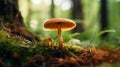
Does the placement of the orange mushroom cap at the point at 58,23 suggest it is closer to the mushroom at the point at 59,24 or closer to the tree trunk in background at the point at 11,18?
the mushroom at the point at 59,24

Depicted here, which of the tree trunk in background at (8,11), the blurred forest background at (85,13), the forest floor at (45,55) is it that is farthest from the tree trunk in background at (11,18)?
the blurred forest background at (85,13)

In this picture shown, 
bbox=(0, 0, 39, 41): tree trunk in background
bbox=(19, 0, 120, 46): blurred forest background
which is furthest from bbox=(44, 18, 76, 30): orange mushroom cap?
bbox=(19, 0, 120, 46): blurred forest background

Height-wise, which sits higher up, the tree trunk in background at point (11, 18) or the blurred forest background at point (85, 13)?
the tree trunk in background at point (11, 18)

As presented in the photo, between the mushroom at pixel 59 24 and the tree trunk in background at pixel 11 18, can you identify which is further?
the tree trunk in background at pixel 11 18

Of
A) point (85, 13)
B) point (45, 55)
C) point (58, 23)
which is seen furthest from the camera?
point (85, 13)

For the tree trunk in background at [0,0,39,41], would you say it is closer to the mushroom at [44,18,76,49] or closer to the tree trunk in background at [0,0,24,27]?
the tree trunk in background at [0,0,24,27]

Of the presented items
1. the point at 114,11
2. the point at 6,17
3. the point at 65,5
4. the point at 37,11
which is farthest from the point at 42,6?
the point at 6,17

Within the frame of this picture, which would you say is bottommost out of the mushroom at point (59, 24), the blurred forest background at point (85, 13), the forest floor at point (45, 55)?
the blurred forest background at point (85, 13)

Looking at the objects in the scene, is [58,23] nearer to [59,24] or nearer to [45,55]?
[59,24]

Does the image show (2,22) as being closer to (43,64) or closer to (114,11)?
(43,64)

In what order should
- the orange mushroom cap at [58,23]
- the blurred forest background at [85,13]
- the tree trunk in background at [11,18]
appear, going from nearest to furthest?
the orange mushroom cap at [58,23], the tree trunk in background at [11,18], the blurred forest background at [85,13]

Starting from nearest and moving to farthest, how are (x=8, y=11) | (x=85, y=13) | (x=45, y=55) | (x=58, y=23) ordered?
(x=45, y=55), (x=58, y=23), (x=8, y=11), (x=85, y=13)

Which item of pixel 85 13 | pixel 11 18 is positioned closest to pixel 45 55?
pixel 11 18
